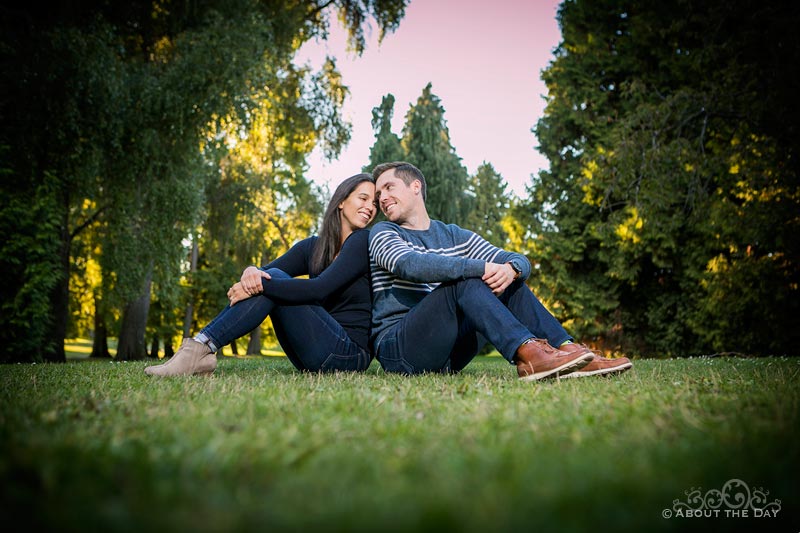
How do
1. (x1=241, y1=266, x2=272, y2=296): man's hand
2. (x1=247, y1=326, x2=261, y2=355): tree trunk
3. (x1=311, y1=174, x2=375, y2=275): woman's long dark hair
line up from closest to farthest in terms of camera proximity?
(x1=241, y1=266, x2=272, y2=296): man's hand
(x1=311, y1=174, x2=375, y2=275): woman's long dark hair
(x1=247, y1=326, x2=261, y2=355): tree trunk

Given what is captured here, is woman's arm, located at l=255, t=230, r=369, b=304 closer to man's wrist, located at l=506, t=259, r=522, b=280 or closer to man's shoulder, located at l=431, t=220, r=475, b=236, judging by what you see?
man's shoulder, located at l=431, t=220, r=475, b=236

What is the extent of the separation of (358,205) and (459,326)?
1292mm

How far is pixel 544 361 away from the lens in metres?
2.95

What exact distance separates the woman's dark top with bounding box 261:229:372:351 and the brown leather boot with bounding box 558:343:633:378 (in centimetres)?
145

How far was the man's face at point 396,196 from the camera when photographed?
387cm

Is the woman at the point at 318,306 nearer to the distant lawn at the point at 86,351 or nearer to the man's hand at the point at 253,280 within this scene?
the man's hand at the point at 253,280

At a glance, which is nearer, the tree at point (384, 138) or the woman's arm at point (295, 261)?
the woman's arm at point (295, 261)

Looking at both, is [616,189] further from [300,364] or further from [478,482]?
[478,482]

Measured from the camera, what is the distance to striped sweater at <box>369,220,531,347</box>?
3135 mm

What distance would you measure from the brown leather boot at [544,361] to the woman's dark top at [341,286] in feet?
4.07

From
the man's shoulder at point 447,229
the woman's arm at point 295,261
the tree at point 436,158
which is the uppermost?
the tree at point 436,158

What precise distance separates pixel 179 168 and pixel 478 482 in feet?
33.0

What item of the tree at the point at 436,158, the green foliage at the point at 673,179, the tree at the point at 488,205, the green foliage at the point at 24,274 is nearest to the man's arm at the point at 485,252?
the green foliage at the point at 673,179

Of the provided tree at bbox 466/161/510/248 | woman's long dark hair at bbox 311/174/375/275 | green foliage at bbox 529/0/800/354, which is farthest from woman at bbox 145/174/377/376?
tree at bbox 466/161/510/248
